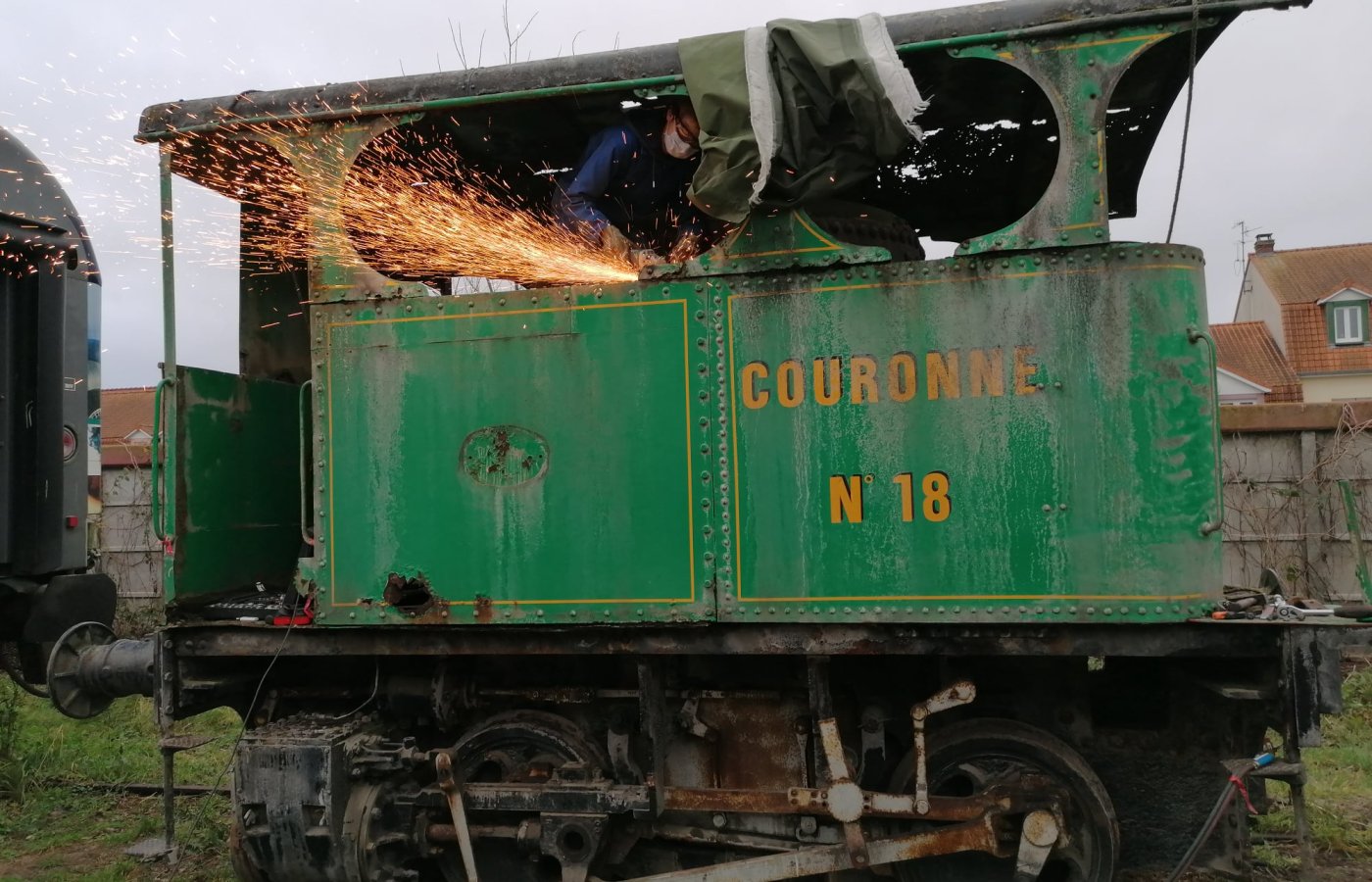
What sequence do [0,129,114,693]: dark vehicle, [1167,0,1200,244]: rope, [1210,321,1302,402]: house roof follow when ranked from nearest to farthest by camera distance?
[1167,0,1200,244]: rope
[0,129,114,693]: dark vehicle
[1210,321,1302,402]: house roof

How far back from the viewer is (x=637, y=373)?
3814 mm

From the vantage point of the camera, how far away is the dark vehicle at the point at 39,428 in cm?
597

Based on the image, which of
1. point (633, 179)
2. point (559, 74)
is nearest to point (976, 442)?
point (633, 179)

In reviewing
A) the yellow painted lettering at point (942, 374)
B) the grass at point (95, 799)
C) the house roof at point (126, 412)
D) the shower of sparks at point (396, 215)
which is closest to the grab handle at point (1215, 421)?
the yellow painted lettering at point (942, 374)

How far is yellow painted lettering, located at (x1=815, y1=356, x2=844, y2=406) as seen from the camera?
3643 millimetres

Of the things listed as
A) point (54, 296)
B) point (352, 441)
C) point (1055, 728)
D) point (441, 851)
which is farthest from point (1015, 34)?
point (54, 296)

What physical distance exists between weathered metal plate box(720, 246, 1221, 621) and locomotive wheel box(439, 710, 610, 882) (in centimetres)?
96

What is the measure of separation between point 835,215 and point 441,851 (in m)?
3.03

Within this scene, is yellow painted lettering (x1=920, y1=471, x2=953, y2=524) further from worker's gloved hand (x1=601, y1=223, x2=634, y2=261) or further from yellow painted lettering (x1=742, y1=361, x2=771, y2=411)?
worker's gloved hand (x1=601, y1=223, x2=634, y2=261)

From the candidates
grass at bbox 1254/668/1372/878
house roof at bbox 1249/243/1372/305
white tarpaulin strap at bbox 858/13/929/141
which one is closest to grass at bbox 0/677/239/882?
white tarpaulin strap at bbox 858/13/929/141

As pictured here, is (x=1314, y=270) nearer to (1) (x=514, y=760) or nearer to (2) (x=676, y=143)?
(2) (x=676, y=143)

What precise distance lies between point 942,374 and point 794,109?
1.05 meters

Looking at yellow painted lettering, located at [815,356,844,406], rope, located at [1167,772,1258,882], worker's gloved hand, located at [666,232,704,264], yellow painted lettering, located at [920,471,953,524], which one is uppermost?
worker's gloved hand, located at [666,232,704,264]

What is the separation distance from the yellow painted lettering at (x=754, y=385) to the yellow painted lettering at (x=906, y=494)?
1.80 feet
